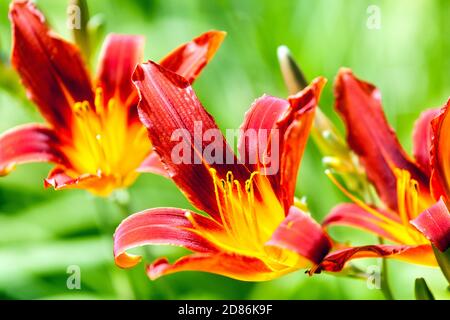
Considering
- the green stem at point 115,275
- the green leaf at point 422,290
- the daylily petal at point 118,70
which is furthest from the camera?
the green stem at point 115,275

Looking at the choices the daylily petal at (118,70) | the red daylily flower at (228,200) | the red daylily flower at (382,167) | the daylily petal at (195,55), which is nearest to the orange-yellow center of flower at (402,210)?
the red daylily flower at (382,167)

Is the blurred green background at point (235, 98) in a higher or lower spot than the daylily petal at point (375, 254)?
higher

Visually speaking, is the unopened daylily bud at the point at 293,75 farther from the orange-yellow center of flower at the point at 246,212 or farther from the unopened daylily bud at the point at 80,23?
the unopened daylily bud at the point at 80,23

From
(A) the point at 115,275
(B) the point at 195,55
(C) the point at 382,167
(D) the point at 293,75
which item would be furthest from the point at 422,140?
(A) the point at 115,275

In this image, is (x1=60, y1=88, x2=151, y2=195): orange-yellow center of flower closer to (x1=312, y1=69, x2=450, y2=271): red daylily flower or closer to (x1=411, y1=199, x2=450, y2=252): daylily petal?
(x1=312, y1=69, x2=450, y2=271): red daylily flower

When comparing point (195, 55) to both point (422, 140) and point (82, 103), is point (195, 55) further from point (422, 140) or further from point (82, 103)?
point (422, 140)
